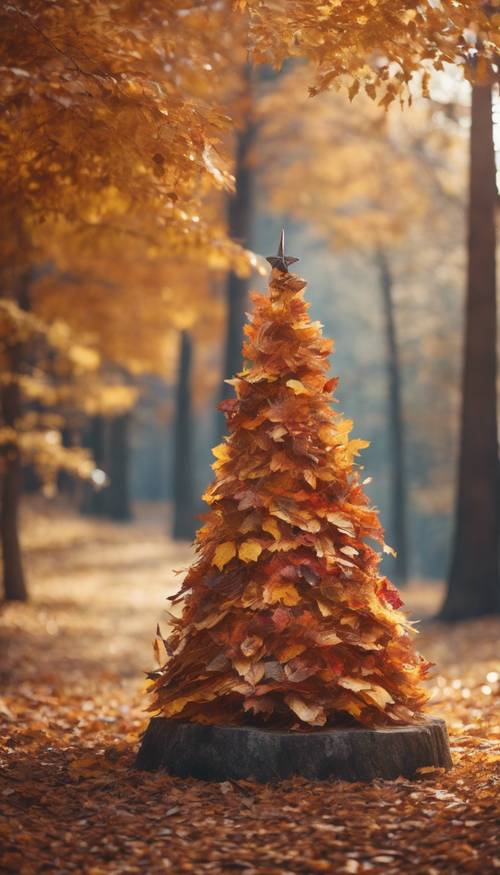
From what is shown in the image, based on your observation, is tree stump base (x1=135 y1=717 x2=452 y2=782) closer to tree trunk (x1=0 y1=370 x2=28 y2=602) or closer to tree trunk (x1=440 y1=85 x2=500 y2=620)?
tree trunk (x1=440 y1=85 x2=500 y2=620)

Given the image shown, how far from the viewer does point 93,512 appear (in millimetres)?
31109

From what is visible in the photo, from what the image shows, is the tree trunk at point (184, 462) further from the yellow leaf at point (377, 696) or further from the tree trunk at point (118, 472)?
the yellow leaf at point (377, 696)

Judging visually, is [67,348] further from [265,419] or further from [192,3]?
[265,419]

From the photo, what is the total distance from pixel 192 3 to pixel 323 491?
14.8 ft

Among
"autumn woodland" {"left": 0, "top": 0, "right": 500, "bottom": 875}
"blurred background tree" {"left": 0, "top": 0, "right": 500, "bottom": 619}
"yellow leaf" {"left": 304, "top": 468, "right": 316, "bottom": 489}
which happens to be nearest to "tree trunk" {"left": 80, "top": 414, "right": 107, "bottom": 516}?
"blurred background tree" {"left": 0, "top": 0, "right": 500, "bottom": 619}

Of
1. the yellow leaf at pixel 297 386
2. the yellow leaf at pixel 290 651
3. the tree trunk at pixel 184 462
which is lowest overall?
the yellow leaf at pixel 290 651

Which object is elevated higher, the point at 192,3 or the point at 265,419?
the point at 192,3

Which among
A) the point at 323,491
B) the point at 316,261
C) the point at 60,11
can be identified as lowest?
the point at 323,491

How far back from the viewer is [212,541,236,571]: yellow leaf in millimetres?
4934

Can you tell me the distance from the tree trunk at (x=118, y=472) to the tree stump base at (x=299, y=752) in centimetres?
2362

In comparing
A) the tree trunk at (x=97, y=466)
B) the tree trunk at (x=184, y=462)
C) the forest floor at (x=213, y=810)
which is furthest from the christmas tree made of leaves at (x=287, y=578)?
the tree trunk at (x=97, y=466)

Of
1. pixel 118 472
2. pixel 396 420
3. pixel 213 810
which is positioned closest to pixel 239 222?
pixel 396 420

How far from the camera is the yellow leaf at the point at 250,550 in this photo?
4.84 meters

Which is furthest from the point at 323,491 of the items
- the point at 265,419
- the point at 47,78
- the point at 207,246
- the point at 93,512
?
the point at 93,512
